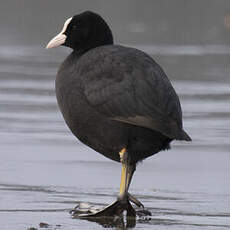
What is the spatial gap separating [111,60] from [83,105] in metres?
0.34

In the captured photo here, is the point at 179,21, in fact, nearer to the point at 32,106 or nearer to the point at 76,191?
the point at 32,106

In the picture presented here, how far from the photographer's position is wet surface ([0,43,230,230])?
21.3 ft

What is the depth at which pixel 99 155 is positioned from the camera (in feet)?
31.2

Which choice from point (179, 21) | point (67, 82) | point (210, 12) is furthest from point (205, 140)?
point (210, 12)

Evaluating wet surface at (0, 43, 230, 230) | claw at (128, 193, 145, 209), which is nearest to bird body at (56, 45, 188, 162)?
claw at (128, 193, 145, 209)

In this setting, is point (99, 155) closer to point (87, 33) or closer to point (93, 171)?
point (93, 171)

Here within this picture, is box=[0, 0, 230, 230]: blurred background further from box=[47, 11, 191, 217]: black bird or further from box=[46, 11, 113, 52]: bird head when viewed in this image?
box=[46, 11, 113, 52]: bird head

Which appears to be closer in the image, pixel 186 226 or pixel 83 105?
pixel 186 226

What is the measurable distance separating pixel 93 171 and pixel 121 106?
7.27ft

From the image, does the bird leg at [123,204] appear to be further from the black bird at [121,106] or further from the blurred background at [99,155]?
the blurred background at [99,155]

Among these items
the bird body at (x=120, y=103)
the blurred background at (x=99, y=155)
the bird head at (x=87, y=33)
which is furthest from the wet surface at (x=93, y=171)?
the bird head at (x=87, y=33)

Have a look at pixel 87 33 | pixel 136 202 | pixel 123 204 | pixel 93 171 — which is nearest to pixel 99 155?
pixel 93 171

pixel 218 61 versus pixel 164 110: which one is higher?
pixel 218 61

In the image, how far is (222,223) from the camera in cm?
627
